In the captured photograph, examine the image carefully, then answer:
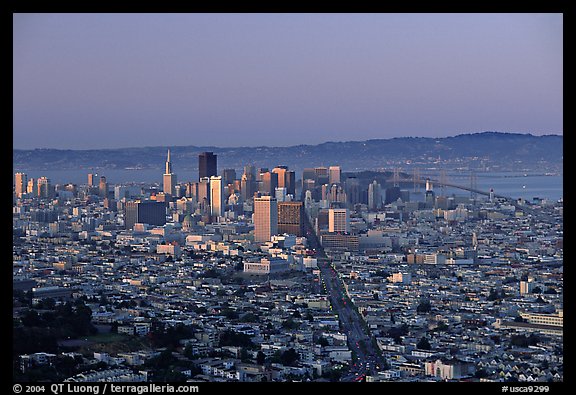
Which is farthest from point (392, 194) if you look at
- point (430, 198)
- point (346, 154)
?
point (346, 154)

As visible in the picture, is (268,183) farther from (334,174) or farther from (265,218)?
(334,174)

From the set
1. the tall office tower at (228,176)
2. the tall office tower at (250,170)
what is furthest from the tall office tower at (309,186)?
the tall office tower at (228,176)

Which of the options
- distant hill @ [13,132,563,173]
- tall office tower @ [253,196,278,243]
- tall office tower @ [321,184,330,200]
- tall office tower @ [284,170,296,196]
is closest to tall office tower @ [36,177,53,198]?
distant hill @ [13,132,563,173]

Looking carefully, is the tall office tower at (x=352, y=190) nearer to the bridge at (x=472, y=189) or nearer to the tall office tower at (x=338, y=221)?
the bridge at (x=472, y=189)

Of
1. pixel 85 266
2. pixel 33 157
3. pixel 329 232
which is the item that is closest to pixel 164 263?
pixel 85 266

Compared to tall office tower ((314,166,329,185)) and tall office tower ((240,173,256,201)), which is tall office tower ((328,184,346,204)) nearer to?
tall office tower ((314,166,329,185))
